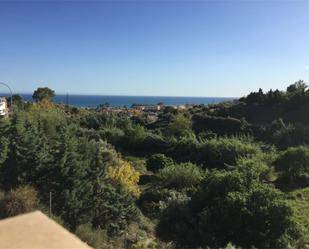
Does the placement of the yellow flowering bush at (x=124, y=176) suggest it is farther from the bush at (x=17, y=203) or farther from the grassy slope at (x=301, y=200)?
the grassy slope at (x=301, y=200)

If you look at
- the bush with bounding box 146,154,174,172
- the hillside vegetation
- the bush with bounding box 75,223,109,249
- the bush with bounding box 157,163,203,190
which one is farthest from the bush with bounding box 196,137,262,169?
the bush with bounding box 75,223,109,249

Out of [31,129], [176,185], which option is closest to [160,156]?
[176,185]

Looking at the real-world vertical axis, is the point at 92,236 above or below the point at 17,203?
below

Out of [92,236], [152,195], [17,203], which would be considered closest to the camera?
[17,203]

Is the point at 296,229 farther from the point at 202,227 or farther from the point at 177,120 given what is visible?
the point at 177,120

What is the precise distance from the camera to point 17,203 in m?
16.1

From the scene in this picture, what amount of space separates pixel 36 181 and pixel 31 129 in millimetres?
3895

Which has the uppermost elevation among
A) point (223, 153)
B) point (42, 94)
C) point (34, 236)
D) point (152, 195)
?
point (34, 236)

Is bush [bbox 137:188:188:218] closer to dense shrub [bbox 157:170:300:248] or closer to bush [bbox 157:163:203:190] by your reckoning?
bush [bbox 157:163:203:190]

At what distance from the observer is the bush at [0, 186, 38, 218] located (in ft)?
52.0

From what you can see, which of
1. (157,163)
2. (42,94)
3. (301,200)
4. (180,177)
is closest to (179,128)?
(157,163)

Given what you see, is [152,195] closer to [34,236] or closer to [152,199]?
[152,199]

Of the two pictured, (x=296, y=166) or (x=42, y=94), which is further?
(x=42, y=94)

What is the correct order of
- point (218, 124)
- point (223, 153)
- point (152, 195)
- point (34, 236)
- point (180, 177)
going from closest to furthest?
point (34, 236) < point (152, 195) < point (180, 177) < point (223, 153) < point (218, 124)
